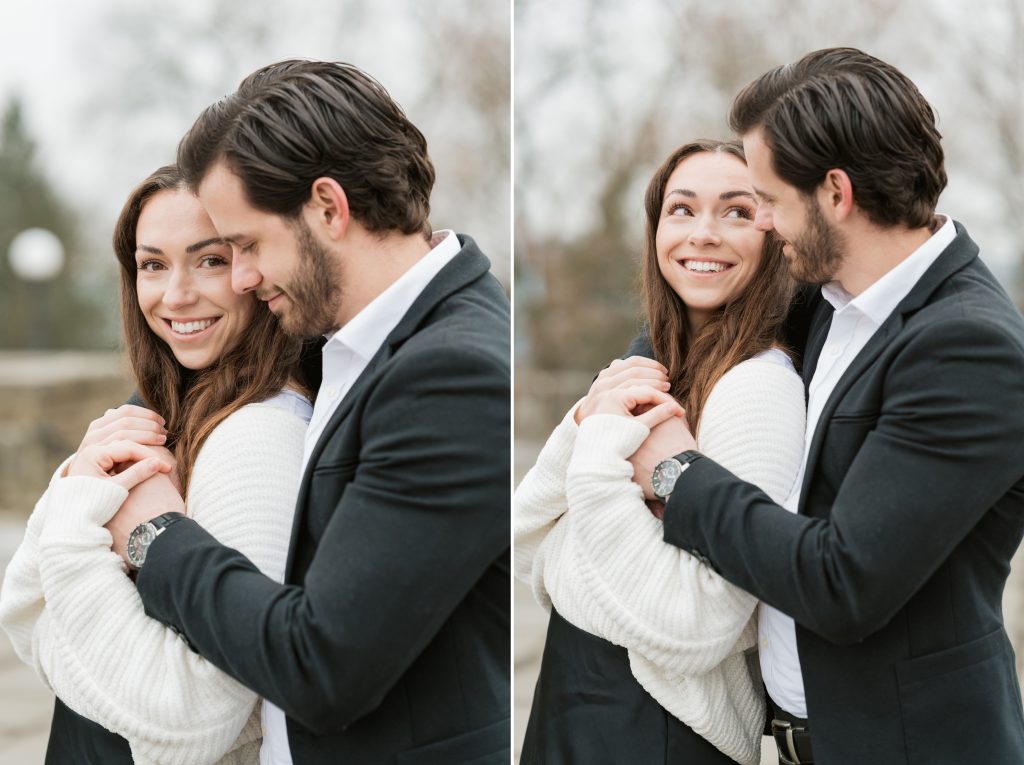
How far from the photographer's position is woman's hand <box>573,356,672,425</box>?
1799 millimetres

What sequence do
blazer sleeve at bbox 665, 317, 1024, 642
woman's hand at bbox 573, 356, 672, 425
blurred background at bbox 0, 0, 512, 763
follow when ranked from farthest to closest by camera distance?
blurred background at bbox 0, 0, 512, 763
woman's hand at bbox 573, 356, 672, 425
blazer sleeve at bbox 665, 317, 1024, 642

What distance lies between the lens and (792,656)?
66.5 inches

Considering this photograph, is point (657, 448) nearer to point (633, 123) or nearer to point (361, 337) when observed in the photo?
point (361, 337)

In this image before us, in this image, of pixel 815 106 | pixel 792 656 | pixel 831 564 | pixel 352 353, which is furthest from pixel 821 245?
pixel 352 353

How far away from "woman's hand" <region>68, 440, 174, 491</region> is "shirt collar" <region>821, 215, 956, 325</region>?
1010 millimetres

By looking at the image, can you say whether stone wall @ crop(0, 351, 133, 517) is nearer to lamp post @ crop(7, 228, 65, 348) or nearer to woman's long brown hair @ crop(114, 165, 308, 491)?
lamp post @ crop(7, 228, 65, 348)

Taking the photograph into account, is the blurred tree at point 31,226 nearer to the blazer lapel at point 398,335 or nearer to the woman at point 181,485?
the woman at point 181,485

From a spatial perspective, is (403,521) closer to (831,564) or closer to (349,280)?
(349,280)

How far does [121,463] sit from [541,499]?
0.63m

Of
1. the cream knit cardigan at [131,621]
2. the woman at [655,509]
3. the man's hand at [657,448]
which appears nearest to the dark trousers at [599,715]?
the woman at [655,509]

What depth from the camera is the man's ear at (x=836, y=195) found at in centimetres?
163

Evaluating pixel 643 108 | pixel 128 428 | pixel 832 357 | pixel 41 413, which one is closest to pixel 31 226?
pixel 41 413

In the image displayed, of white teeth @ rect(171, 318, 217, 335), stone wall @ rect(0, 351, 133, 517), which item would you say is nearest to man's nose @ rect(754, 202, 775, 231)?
white teeth @ rect(171, 318, 217, 335)

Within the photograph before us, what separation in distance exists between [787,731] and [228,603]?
2.69 ft
